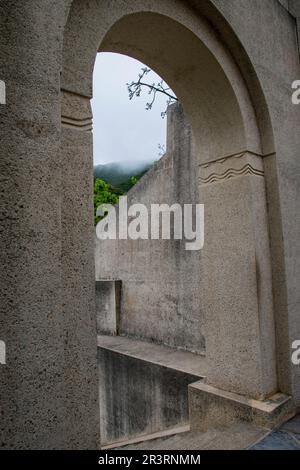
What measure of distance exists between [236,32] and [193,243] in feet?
15.6

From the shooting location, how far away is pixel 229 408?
3.31 metres

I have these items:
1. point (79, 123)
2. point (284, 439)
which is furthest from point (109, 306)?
point (79, 123)

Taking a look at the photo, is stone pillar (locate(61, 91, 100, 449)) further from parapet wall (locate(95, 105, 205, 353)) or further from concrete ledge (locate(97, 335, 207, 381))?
parapet wall (locate(95, 105, 205, 353))

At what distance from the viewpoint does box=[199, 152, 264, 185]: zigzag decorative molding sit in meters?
3.38

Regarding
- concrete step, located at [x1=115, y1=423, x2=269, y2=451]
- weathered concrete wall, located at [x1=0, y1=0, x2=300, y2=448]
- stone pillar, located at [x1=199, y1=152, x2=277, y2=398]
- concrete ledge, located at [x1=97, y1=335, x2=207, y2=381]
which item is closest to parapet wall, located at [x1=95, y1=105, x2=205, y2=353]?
concrete ledge, located at [x1=97, y1=335, x2=207, y2=381]

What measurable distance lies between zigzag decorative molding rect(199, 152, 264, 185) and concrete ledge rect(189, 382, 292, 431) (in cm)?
219

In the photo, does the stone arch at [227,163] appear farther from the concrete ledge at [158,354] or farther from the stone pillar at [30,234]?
the concrete ledge at [158,354]

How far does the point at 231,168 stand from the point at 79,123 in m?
1.98

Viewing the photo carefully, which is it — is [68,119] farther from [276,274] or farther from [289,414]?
[289,414]

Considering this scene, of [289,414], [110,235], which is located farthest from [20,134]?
[110,235]

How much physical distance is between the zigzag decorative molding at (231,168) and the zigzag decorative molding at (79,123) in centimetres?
186

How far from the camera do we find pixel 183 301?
745cm

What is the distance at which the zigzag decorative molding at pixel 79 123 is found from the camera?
1946 mm

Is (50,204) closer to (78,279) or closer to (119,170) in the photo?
(78,279)
